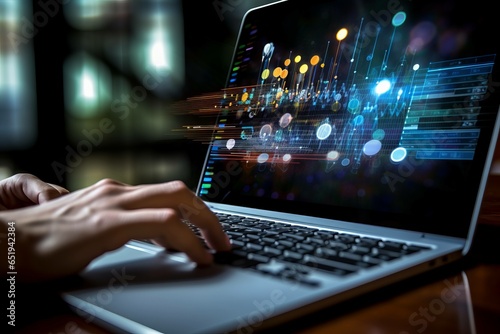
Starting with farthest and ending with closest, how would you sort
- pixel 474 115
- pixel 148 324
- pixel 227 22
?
pixel 227 22, pixel 474 115, pixel 148 324

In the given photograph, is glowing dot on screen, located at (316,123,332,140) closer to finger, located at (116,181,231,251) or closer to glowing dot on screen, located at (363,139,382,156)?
glowing dot on screen, located at (363,139,382,156)

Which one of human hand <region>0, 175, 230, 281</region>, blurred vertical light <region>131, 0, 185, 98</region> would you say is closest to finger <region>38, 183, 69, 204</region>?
human hand <region>0, 175, 230, 281</region>

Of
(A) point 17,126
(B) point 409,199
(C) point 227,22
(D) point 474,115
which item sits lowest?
(A) point 17,126

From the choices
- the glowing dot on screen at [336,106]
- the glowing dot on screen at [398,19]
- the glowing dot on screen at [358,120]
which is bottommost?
the glowing dot on screen at [358,120]

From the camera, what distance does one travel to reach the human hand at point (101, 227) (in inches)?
15.3

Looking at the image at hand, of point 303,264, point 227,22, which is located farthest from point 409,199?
point 227,22

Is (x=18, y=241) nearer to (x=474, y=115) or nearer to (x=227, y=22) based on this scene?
(x=474, y=115)

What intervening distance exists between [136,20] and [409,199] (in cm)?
151

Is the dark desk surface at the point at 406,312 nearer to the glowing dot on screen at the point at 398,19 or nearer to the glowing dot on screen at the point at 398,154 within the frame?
the glowing dot on screen at the point at 398,154

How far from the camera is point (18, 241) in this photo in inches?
15.8

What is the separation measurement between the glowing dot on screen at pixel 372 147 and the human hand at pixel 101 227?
277mm

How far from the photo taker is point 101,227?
0.41m

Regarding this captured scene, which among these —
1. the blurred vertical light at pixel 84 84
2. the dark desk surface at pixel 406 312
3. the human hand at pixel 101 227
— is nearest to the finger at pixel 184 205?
the human hand at pixel 101 227

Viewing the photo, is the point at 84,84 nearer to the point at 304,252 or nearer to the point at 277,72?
the point at 277,72
